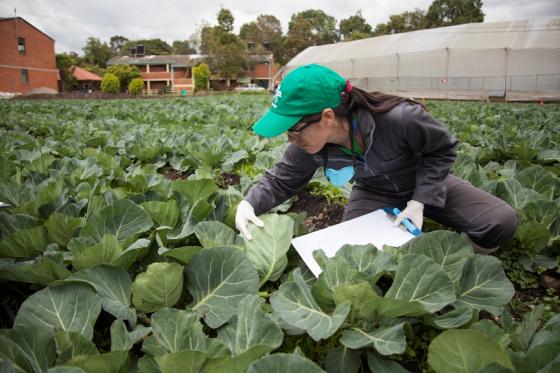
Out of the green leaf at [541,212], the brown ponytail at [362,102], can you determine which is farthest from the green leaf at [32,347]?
the green leaf at [541,212]

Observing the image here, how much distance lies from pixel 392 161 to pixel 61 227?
1660mm

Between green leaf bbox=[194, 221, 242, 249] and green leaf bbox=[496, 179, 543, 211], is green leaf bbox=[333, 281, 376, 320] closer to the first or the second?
green leaf bbox=[194, 221, 242, 249]

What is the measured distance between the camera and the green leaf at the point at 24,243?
61.5 inches

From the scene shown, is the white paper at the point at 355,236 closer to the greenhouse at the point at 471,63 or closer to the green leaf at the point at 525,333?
the green leaf at the point at 525,333

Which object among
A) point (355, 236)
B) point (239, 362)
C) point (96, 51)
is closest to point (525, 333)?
point (355, 236)

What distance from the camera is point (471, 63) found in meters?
24.2

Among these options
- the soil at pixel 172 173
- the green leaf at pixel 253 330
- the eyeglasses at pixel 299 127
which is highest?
the eyeglasses at pixel 299 127

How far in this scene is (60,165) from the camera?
124 inches

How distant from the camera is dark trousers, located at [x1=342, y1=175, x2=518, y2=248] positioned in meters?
1.98

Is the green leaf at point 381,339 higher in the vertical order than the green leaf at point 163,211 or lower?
lower

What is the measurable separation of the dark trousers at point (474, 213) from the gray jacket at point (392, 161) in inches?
7.4

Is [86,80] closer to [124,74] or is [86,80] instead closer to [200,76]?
[124,74]

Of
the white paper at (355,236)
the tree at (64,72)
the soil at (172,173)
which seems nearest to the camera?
the white paper at (355,236)

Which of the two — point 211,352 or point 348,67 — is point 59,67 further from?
point 211,352
